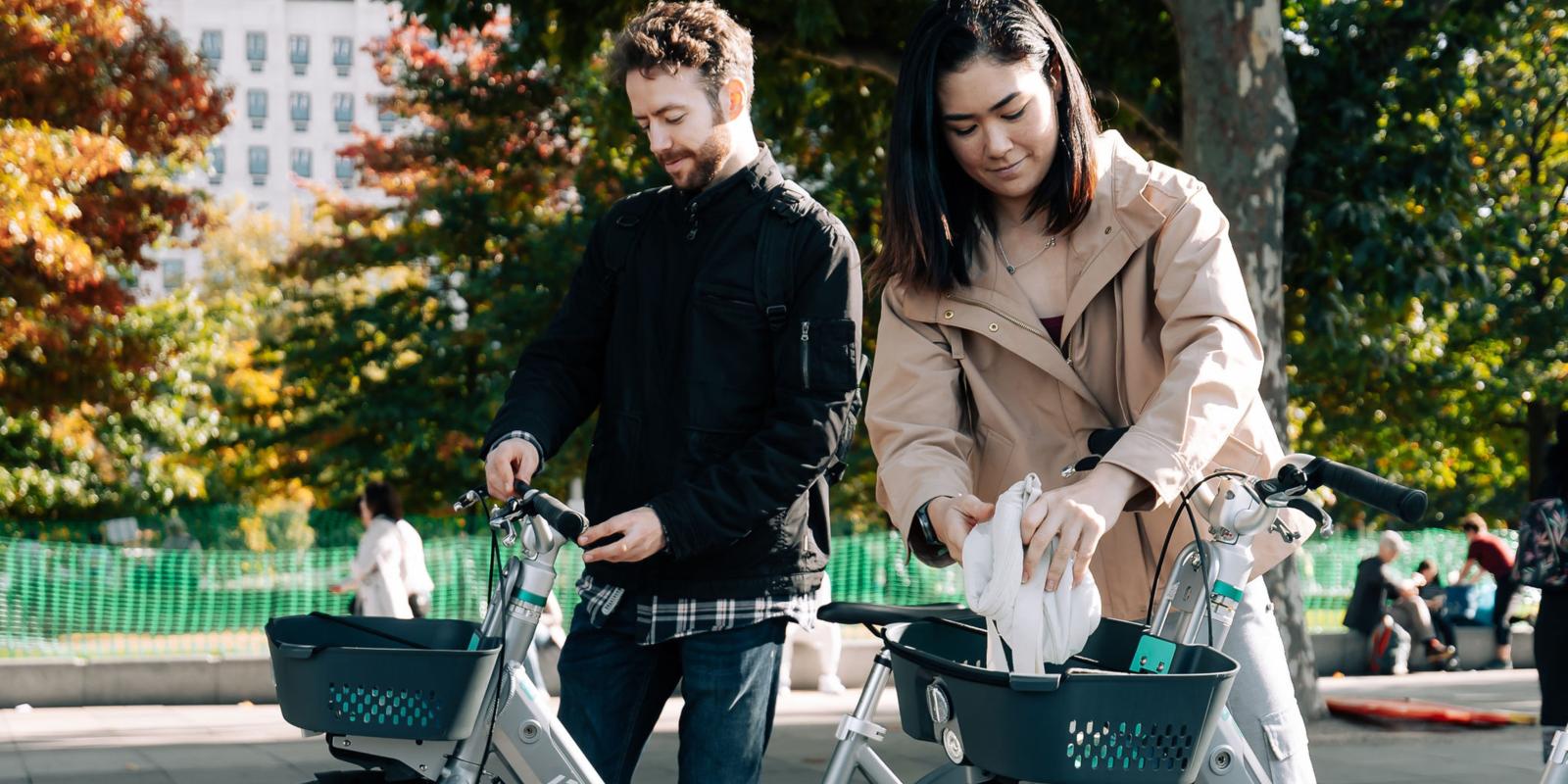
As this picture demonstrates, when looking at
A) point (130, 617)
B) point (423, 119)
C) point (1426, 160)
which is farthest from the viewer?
point (423, 119)

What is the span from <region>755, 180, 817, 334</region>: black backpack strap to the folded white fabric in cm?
96

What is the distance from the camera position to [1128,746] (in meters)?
2.07

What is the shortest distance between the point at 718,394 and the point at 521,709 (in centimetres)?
67

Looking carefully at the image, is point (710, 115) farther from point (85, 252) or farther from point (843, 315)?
point (85, 252)

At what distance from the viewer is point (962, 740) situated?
85.1 inches

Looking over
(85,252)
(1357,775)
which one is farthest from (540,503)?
(85,252)

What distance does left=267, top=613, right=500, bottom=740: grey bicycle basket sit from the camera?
2678 millimetres

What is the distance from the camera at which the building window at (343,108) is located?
9644 centimetres

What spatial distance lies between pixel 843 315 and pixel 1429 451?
90.7 feet

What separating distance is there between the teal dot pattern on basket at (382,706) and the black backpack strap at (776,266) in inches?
36.9

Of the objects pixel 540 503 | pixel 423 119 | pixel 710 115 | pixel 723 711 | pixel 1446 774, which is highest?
pixel 423 119

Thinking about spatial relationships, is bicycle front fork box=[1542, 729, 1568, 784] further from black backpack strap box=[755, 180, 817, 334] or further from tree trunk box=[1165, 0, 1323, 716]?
tree trunk box=[1165, 0, 1323, 716]

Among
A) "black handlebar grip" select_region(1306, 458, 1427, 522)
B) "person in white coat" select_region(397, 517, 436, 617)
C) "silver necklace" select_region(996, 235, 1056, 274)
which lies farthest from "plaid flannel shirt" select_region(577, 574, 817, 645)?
"person in white coat" select_region(397, 517, 436, 617)

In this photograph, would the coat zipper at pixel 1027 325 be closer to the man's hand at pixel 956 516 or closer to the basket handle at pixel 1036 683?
the man's hand at pixel 956 516
